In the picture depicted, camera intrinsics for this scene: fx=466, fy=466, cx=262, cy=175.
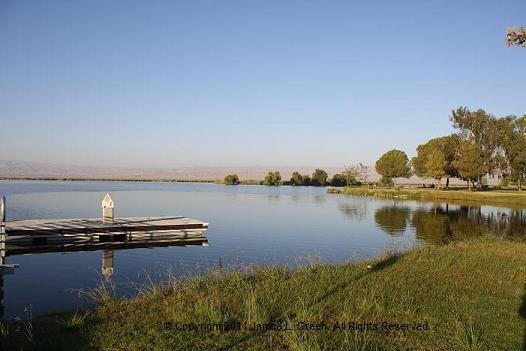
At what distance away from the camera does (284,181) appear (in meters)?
181

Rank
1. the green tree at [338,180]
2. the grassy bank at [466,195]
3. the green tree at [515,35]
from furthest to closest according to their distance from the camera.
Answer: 1. the green tree at [338,180]
2. the grassy bank at [466,195]
3. the green tree at [515,35]

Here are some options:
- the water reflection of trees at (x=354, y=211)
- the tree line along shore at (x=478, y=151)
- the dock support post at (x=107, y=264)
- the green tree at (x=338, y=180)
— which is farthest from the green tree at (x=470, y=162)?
the dock support post at (x=107, y=264)

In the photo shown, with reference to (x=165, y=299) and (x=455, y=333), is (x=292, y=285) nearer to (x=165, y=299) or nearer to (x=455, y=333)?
(x=165, y=299)

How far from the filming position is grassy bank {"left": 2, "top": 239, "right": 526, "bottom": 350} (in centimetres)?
748

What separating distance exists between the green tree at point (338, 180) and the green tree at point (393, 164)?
36692mm

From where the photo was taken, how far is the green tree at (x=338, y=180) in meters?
157

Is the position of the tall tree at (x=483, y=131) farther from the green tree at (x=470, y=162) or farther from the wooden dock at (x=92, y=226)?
the wooden dock at (x=92, y=226)

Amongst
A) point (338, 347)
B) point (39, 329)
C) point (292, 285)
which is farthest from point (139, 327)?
point (292, 285)

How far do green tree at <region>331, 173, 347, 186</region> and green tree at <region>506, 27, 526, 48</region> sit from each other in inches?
5686

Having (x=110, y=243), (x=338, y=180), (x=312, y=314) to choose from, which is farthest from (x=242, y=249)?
(x=338, y=180)

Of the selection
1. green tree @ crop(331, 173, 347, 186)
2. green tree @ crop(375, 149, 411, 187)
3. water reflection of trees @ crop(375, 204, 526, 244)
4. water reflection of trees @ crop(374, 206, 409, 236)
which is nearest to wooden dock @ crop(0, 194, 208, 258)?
water reflection of trees @ crop(374, 206, 409, 236)

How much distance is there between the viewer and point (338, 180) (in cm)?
16200

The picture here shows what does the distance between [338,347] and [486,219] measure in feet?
133

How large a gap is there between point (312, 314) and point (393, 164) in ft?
364
